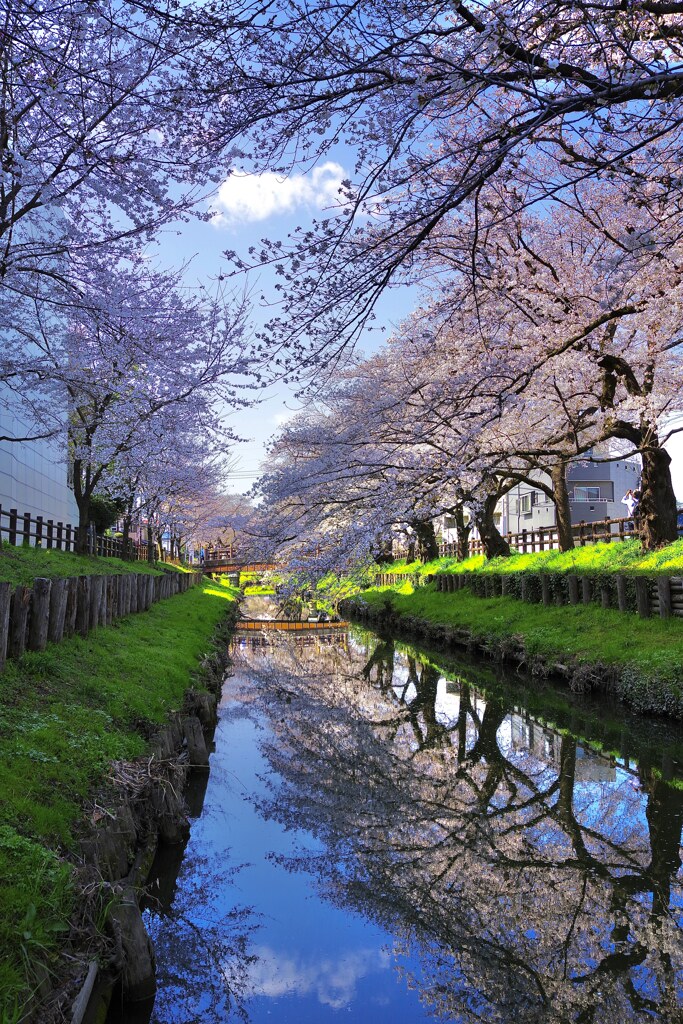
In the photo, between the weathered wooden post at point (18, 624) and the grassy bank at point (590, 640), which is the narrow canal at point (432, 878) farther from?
the weathered wooden post at point (18, 624)

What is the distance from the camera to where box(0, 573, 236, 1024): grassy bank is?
346cm

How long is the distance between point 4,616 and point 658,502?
41.9 feet

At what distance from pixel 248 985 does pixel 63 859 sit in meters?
1.48

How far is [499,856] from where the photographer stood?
6180mm

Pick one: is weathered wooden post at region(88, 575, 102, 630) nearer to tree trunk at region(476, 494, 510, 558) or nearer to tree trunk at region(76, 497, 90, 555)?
tree trunk at region(76, 497, 90, 555)

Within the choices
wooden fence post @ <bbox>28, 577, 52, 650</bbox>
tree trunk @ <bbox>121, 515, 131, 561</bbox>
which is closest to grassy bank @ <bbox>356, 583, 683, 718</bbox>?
wooden fence post @ <bbox>28, 577, 52, 650</bbox>

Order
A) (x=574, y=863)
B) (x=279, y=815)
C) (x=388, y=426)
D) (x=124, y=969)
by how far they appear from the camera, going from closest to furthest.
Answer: (x=124, y=969)
(x=574, y=863)
(x=279, y=815)
(x=388, y=426)

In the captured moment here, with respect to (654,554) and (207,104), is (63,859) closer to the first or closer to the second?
(207,104)

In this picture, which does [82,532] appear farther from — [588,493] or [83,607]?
[588,493]

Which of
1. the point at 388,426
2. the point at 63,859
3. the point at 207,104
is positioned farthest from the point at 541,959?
the point at 388,426

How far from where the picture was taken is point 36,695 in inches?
245

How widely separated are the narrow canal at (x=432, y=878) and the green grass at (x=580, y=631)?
2.96ft

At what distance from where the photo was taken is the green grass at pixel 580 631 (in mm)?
10617

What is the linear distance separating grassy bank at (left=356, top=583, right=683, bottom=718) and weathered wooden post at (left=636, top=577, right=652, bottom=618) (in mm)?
197
